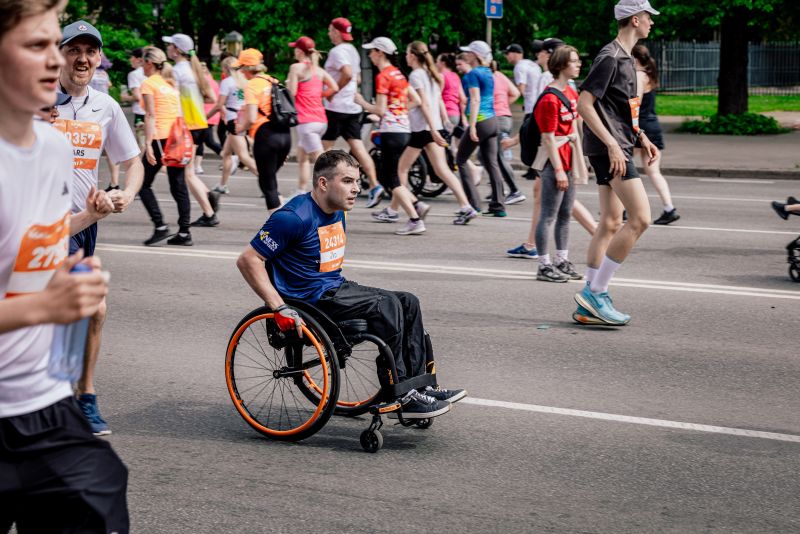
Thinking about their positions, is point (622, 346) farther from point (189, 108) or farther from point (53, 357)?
point (189, 108)

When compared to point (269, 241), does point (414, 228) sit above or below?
below

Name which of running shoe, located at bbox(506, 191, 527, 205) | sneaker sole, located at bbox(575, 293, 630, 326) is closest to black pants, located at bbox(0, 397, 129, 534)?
sneaker sole, located at bbox(575, 293, 630, 326)

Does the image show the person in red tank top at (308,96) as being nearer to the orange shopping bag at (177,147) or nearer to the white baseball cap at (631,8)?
the orange shopping bag at (177,147)

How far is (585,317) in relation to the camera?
7820 mm

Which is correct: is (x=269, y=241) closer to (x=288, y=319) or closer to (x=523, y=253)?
(x=288, y=319)

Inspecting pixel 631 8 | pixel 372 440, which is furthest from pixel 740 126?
pixel 372 440

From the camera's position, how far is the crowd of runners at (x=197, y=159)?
2629mm

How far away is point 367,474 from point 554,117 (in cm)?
504

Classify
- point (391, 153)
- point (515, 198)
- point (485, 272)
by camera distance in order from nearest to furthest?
point (485, 272), point (391, 153), point (515, 198)

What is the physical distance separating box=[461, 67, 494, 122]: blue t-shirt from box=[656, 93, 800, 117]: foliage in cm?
1719

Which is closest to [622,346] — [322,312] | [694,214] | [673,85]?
[322,312]

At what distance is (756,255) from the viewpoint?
1062cm

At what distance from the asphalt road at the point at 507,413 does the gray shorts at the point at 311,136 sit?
329 centimetres

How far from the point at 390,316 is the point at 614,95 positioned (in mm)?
3309
